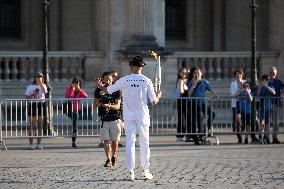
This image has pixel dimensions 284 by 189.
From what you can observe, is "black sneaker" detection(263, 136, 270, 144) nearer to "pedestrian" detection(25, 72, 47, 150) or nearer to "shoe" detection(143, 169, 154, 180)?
"pedestrian" detection(25, 72, 47, 150)

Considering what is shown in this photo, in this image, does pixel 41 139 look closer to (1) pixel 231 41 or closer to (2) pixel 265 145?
(2) pixel 265 145

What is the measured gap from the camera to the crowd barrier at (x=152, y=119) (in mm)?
25547

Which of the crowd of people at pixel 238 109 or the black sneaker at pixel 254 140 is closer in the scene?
the crowd of people at pixel 238 109

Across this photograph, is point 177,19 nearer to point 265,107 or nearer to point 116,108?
point 265,107

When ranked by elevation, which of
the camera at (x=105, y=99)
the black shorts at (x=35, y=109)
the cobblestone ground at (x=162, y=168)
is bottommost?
the cobblestone ground at (x=162, y=168)

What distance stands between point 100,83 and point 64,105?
6964mm

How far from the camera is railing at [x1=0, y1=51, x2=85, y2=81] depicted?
32.7 meters

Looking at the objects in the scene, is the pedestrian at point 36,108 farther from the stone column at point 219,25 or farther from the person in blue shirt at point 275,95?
the stone column at point 219,25

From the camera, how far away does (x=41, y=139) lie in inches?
1042

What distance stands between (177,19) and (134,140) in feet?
63.3

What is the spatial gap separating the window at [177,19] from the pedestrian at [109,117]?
1644 centimetres

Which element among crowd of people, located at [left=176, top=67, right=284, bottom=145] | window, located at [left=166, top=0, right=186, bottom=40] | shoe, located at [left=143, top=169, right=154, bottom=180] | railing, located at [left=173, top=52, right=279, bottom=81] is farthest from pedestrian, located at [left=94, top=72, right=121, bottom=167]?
window, located at [left=166, top=0, right=186, bottom=40]

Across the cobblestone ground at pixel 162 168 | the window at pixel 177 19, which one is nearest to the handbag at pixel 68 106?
the cobblestone ground at pixel 162 168

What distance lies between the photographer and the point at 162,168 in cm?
1956
